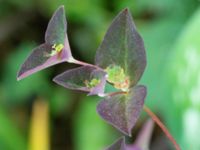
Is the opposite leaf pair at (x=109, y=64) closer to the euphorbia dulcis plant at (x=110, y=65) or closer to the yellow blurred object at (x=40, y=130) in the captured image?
the euphorbia dulcis plant at (x=110, y=65)

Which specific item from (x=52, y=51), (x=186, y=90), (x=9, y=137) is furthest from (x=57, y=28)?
(x=9, y=137)

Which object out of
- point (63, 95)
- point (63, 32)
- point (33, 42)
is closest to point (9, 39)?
point (33, 42)

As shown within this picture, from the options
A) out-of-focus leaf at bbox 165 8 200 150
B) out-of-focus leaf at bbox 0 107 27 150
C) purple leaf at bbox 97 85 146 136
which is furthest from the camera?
out-of-focus leaf at bbox 0 107 27 150

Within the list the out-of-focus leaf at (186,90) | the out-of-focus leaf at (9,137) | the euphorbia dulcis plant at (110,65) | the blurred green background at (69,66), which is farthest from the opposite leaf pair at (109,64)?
the out-of-focus leaf at (9,137)

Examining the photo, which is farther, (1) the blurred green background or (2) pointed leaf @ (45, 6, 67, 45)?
(1) the blurred green background

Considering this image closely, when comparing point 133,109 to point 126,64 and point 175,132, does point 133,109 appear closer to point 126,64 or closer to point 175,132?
point 126,64

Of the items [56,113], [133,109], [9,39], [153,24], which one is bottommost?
[56,113]

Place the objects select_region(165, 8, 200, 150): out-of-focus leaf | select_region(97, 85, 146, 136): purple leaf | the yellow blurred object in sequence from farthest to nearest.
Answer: the yellow blurred object → select_region(165, 8, 200, 150): out-of-focus leaf → select_region(97, 85, 146, 136): purple leaf

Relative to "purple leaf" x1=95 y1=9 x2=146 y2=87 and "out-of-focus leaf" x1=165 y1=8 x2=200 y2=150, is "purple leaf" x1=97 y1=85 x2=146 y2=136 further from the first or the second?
"out-of-focus leaf" x1=165 y1=8 x2=200 y2=150

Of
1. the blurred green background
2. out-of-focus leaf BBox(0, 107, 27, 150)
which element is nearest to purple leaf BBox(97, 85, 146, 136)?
the blurred green background
